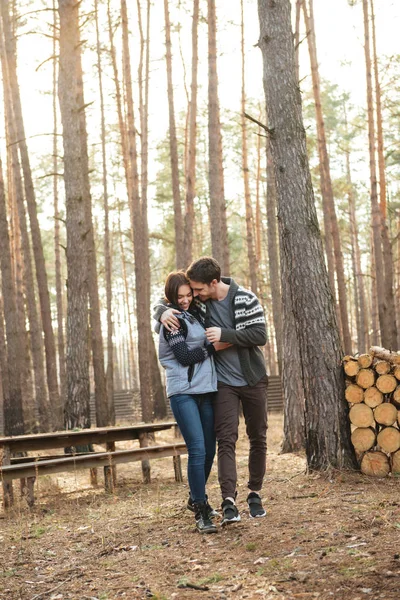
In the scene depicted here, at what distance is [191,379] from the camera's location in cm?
550

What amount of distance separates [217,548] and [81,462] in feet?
10.6

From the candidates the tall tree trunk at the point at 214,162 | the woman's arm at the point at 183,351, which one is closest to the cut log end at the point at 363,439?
the woman's arm at the point at 183,351

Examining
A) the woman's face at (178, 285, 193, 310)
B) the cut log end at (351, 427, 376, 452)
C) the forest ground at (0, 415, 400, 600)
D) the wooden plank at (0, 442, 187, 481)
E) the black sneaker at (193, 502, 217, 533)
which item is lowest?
the forest ground at (0, 415, 400, 600)

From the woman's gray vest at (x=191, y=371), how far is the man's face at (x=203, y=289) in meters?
0.22

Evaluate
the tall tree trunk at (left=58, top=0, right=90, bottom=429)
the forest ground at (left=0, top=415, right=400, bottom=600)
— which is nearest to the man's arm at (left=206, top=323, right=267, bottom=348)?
the forest ground at (left=0, top=415, right=400, bottom=600)

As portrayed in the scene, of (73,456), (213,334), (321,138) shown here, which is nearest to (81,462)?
(73,456)

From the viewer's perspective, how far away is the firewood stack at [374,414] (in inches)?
289

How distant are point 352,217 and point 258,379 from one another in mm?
31485

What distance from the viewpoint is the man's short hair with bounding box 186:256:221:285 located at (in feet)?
18.2

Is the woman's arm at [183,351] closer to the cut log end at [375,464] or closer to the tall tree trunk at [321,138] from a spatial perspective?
the cut log end at [375,464]

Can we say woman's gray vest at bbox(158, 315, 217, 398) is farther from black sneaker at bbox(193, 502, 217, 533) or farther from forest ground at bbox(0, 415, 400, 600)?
forest ground at bbox(0, 415, 400, 600)

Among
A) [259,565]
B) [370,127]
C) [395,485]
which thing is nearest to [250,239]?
[370,127]

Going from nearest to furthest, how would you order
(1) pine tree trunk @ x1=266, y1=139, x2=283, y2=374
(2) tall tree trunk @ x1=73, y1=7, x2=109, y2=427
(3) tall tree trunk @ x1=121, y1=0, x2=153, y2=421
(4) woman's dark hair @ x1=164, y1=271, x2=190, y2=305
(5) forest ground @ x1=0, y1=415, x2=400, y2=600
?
(5) forest ground @ x1=0, y1=415, x2=400, y2=600
(4) woman's dark hair @ x1=164, y1=271, x2=190, y2=305
(3) tall tree trunk @ x1=121, y1=0, x2=153, y2=421
(2) tall tree trunk @ x1=73, y1=7, x2=109, y2=427
(1) pine tree trunk @ x1=266, y1=139, x2=283, y2=374

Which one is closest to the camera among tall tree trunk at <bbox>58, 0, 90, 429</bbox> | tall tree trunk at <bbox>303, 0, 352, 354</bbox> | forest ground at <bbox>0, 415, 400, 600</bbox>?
forest ground at <bbox>0, 415, 400, 600</bbox>
